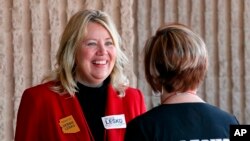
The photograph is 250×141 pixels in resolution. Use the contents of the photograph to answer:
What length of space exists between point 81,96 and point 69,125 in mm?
166

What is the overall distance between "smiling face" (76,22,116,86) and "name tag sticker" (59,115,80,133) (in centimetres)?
23

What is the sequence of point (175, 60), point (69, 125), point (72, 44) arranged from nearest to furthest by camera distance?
point (175, 60), point (69, 125), point (72, 44)

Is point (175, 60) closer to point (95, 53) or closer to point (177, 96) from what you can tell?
point (177, 96)

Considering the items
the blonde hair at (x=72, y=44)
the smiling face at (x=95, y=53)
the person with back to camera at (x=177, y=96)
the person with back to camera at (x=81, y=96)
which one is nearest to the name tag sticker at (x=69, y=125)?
the person with back to camera at (x=81, y=96)

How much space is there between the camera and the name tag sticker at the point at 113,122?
9.04 feet

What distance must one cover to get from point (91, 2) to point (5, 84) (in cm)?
76

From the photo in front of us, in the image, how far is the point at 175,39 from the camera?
2.03 m

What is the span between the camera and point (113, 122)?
109 inches

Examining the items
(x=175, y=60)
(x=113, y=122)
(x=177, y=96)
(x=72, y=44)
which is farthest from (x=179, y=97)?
(x=72, y=44)

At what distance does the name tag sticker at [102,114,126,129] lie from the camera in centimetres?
276

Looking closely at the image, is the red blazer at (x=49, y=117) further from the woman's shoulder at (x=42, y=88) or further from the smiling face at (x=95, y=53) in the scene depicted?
the smiling face at (x=95, y=53)

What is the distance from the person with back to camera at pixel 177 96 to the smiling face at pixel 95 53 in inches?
29.2

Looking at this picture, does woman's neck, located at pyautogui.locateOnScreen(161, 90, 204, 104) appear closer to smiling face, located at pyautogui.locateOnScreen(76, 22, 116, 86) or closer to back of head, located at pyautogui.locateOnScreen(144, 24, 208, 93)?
back of head, located at pyautogui.locateOnScreen(144, 24, 208, 93)

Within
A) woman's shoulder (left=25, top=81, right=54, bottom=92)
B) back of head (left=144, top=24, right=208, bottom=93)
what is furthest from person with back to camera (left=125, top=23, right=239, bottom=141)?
woman's shoulder (left=25, top=81, right=54, bottom=92)
